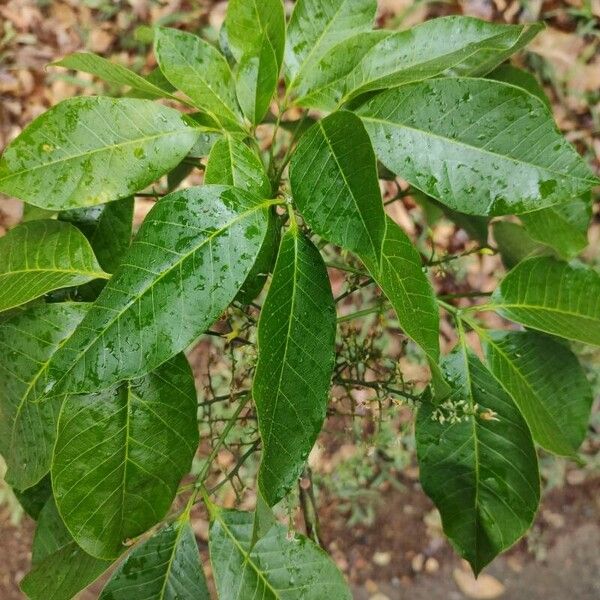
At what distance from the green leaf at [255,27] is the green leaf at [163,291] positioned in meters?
0.23

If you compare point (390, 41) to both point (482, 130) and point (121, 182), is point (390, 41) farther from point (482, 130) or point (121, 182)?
point (121, 182)

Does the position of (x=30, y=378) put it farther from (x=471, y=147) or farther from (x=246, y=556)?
(x=471, y=147)

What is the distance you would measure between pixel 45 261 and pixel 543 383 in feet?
2.34

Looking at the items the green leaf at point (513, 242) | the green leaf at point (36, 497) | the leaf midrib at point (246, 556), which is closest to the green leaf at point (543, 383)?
the green leaf at point (513, 242)

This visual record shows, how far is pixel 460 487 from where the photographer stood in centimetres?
91

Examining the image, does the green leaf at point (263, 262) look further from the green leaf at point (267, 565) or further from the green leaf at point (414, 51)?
the green leaf at point (267, 565)

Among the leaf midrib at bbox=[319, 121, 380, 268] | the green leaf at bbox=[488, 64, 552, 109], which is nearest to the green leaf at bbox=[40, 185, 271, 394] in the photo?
the leaf midrib at bbox=[319, 121, 380, 268]

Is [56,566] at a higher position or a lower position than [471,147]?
lower

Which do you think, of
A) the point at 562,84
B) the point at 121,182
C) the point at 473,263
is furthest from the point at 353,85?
the point at 562,84

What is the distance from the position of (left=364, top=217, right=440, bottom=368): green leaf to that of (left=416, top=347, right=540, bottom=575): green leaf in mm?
220

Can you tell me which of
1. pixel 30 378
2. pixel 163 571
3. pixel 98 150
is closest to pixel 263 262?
pixel 98 150

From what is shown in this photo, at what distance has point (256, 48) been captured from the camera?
0.83 metres

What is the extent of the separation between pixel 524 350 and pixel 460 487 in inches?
8.6

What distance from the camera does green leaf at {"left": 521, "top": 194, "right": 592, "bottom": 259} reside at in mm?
961
